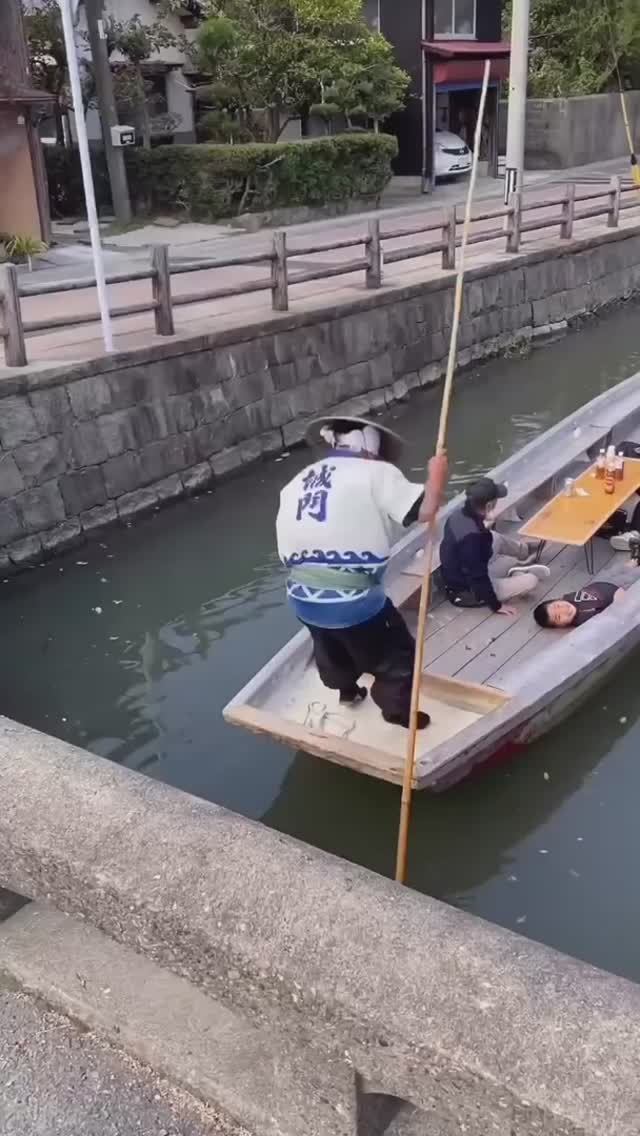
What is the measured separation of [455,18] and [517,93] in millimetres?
9156

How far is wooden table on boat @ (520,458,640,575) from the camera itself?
21.3ft

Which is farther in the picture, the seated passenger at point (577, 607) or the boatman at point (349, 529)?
the seated passenger at point (577, 607)

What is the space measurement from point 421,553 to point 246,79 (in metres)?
15.3

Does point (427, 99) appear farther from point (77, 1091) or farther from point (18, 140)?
point (77, 1091)

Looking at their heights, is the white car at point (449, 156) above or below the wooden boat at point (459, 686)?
above

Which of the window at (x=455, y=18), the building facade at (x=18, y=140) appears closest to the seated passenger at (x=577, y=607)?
the building facade at (x=18, y=140)

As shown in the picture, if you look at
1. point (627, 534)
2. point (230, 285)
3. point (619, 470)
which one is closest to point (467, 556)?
point (627, 534)

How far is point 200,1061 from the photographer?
7.28 ft

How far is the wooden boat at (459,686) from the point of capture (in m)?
4.63

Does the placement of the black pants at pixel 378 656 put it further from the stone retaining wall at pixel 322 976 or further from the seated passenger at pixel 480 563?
the stone retaining wall at pixel 322 976

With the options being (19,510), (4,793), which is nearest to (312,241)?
(19,510)

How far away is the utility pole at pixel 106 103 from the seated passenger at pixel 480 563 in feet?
46.0

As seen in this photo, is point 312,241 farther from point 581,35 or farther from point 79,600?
point 581,35

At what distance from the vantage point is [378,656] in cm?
463
